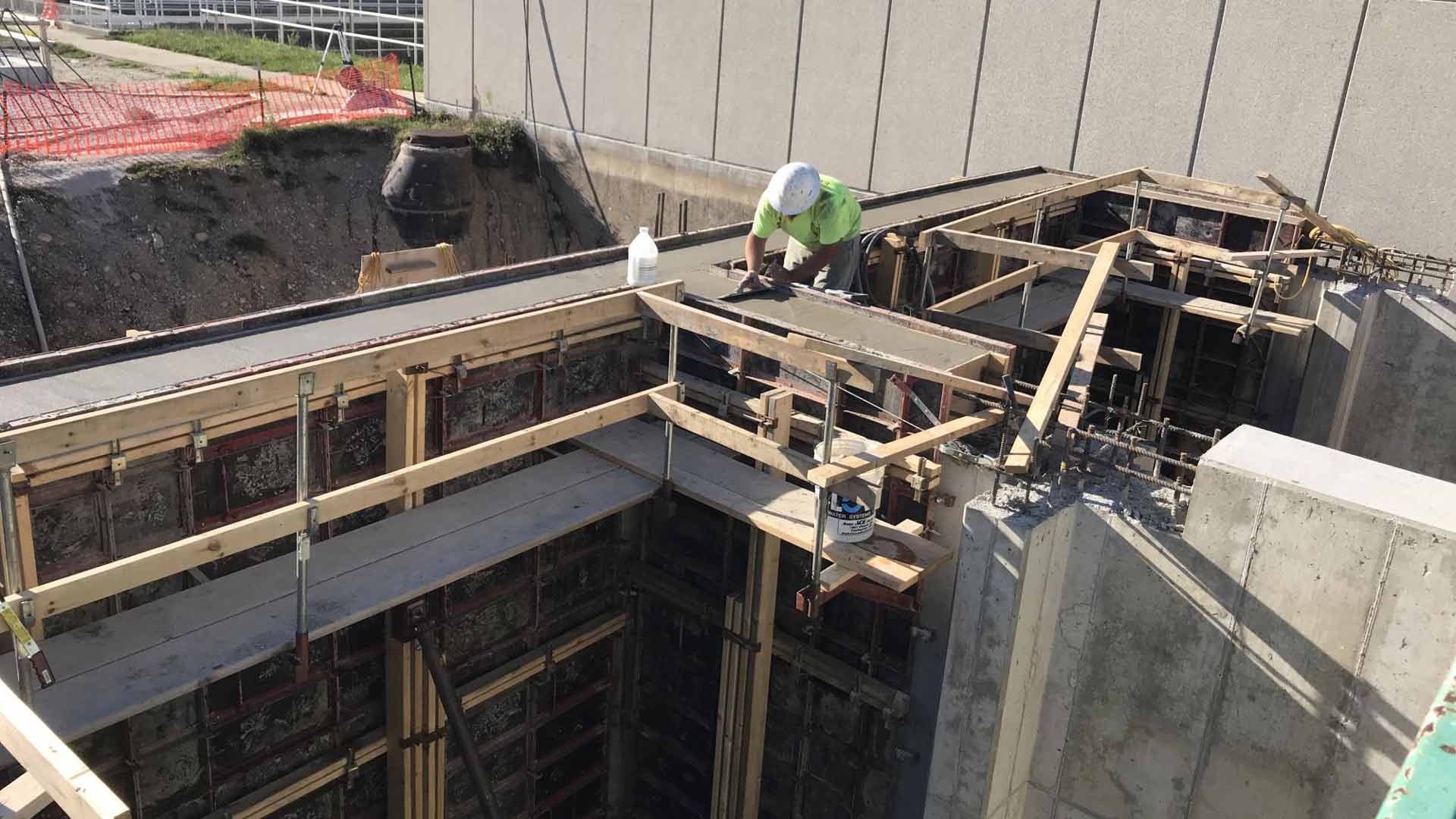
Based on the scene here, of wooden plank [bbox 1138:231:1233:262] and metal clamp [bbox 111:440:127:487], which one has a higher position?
wooden plank [bbox 1138:231:1233:262]

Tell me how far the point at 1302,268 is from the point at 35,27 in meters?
34.6

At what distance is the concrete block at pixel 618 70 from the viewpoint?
19922mm

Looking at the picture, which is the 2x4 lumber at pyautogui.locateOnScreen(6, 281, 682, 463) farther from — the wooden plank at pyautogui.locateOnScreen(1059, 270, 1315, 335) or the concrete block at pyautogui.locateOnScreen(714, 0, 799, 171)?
the concrete block at pyautogui.locateOnScreen(714, 0, 799, 171)

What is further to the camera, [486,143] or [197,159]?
[486,143]

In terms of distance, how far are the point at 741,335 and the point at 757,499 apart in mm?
1136

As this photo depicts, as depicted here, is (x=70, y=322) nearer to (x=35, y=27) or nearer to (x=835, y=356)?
(x=835, y=356)

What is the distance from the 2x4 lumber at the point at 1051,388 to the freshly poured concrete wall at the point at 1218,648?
0.41 metres

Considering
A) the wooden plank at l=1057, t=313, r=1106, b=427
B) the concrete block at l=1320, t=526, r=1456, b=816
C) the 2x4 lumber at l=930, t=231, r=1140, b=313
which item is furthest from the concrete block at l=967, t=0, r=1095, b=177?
the concrete block at l=1320, t=526, r=1456, b=816

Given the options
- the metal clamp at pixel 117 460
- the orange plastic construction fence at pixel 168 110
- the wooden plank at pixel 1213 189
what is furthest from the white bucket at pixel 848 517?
the orange plastic construction fence at pixel 168 110

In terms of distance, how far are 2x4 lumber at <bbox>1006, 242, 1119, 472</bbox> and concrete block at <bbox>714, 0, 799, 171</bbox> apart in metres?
10.4

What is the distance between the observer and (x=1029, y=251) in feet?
31.3

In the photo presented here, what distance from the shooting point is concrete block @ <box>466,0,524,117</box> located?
73.4 feet

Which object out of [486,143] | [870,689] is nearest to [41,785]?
[870,689]

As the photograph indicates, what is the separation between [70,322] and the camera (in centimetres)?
1652
